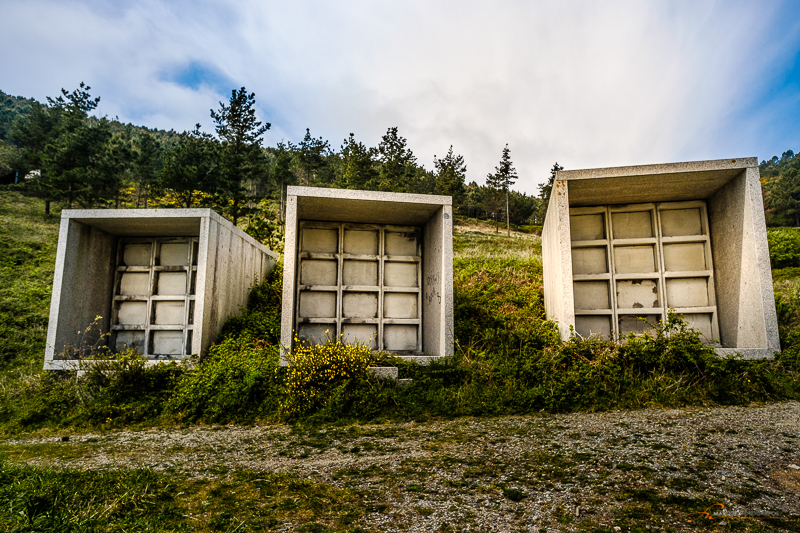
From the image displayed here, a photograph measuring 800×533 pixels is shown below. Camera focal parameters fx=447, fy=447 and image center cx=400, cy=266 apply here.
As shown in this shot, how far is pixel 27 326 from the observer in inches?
463

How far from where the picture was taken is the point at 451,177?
4188cm

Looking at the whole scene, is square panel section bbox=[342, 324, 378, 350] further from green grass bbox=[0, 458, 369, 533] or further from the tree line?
the tree line

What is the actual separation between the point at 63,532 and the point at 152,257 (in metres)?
8.03

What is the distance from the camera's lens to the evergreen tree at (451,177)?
136 ft

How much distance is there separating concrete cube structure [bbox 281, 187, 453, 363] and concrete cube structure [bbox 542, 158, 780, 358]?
2664 mm

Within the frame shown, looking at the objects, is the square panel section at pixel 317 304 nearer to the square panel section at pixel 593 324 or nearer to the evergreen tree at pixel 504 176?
the square panel section at pixel 593 324

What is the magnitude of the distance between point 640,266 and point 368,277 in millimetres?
5649

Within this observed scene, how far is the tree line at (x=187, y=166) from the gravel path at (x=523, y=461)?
67.8 ft

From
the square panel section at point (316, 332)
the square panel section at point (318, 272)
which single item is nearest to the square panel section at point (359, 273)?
the square panel section at point (318, 272)

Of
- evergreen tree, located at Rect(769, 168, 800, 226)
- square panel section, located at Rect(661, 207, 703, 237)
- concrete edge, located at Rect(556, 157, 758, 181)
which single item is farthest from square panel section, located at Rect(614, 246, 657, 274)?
evergreen tree, located at Rect(769, 168, 800, 226)

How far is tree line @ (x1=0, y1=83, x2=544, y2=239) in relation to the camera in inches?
1070

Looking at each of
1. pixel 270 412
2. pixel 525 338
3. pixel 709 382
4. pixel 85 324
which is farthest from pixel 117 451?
pixel 709 382

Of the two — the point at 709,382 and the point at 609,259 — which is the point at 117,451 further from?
the point at 609,259

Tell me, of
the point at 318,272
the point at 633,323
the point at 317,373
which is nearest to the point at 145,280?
the point at 318,272
